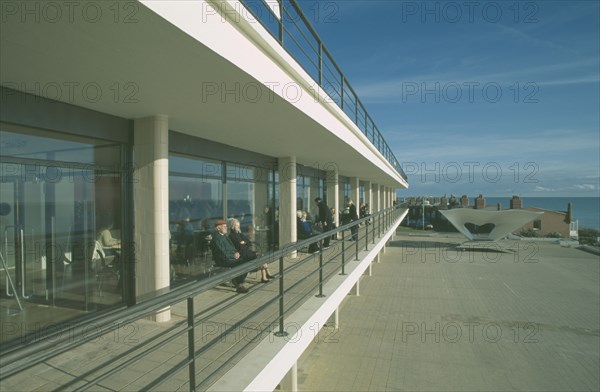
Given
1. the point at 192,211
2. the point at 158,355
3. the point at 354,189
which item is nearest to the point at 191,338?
the point at 158,355

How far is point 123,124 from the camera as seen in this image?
17.2 feet

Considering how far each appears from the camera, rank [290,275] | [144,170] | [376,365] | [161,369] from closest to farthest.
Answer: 1. [161,369]
2. [144,170]
3. [290,275]
4. [376,365]

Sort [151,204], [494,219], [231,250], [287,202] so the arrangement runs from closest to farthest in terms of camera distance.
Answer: [151,204] < [231,250] < [287,202] < [494,219]

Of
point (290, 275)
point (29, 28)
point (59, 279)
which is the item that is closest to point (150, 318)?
point (59, 279)

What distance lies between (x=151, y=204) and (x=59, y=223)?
1.20 metres

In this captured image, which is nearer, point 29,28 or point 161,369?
point 29,28

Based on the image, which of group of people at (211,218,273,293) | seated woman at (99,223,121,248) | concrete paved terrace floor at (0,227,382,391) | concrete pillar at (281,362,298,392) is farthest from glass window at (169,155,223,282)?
concrete pillar at (281,362,298,392)

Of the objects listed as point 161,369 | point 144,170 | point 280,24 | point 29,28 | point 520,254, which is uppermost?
point 280,24

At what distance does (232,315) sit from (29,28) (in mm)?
3775

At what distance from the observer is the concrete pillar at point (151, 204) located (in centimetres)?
514

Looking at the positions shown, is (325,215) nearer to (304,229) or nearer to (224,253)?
(304,229)

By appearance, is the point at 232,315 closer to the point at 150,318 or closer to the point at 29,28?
the point at 150,318

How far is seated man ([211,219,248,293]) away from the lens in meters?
6.00

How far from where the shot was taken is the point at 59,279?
16.0 feet
